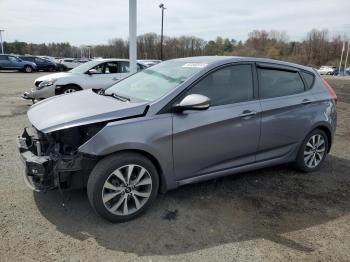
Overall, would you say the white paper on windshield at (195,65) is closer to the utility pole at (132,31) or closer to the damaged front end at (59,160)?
the damaged front end at (59,160)

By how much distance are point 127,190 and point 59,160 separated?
727 mm

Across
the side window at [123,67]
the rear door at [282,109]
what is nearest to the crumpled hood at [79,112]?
the rear door at [282,109]

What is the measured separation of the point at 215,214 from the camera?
350 cm

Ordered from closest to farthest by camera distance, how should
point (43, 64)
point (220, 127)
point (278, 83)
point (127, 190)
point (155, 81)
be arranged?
point (127, 190) → point (220, 127) → point (155, 81) → point (278, 83) → point (43, 64)

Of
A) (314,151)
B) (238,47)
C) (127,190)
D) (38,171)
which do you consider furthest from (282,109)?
(238,47)

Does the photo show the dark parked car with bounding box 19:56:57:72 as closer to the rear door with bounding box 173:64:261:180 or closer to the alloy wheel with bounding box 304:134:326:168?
the rear door with bounding box 173:64:261:180

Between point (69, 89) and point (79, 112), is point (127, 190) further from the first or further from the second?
point (69, 89)

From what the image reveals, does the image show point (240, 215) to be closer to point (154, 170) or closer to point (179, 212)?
point (179, 212)

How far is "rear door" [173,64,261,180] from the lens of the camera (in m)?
3.48

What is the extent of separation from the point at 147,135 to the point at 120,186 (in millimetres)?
581

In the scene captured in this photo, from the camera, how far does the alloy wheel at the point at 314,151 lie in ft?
15.5

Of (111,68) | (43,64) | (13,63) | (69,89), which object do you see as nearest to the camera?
(69,89)

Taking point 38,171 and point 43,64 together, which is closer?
point 38,171

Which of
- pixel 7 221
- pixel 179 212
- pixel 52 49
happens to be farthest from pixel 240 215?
pixel 52 49
